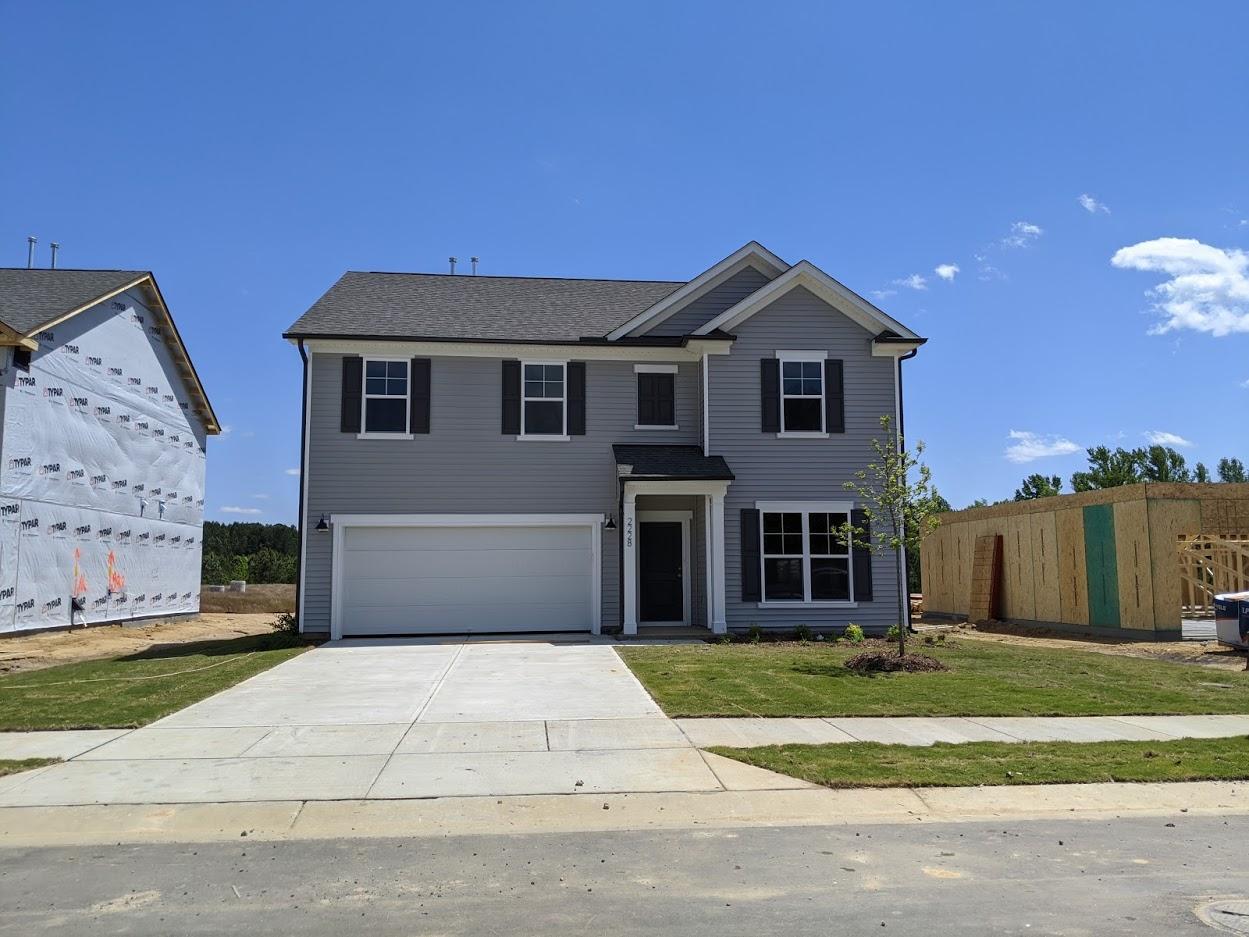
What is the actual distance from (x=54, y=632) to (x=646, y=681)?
13959mm

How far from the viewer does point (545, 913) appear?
15.1 ft

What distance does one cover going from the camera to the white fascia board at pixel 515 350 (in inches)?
695

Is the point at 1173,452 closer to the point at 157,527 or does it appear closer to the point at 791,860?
the point at 157,527

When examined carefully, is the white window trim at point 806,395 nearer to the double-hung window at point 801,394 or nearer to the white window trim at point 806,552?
the double-hung window at point 801,394

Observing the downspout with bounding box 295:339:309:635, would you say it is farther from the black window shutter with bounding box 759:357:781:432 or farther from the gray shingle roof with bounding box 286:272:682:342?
the black window shutter with bounding box 759:357:781:432

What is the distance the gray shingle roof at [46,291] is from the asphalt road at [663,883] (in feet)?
52.2

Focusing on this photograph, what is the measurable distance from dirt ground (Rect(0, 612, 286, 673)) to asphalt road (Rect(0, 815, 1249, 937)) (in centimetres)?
1136

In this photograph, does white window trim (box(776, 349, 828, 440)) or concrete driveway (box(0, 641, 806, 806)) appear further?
white window trim (box(776, 349, 828, 440))

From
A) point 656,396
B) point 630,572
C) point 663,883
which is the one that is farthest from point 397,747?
point 656,396

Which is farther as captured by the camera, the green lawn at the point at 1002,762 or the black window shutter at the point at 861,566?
the black window shutter at the point at 861,566

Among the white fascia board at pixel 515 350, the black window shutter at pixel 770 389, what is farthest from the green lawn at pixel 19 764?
the black window shutter at pixel 770 389

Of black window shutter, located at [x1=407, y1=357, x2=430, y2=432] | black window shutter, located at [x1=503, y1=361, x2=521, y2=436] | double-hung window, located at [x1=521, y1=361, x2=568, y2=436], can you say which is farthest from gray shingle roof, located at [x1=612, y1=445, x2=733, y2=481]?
black window shutter, located at [x1=407, y1=357, x2=430, y2=432]

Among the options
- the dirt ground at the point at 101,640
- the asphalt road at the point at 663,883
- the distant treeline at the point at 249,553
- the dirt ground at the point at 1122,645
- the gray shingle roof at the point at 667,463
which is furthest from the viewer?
the distant treeline at the point at 249,553

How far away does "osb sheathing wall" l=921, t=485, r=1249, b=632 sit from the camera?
17531 millimetres
